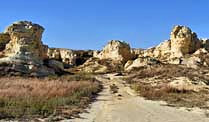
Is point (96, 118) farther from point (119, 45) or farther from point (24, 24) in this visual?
point (119, 45)

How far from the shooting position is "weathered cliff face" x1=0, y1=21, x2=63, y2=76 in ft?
140

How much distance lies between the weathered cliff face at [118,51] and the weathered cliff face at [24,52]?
96.9 ft

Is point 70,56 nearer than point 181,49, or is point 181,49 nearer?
point 181,49

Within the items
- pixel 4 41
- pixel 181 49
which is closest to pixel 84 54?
pixel 181 49

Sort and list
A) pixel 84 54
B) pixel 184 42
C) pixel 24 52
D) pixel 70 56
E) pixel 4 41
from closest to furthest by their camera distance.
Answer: pixel 24 52, pixel 4 41, pixel 184 42, pixel 70 56, pixel 84 54

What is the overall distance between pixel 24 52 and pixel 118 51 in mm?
35854

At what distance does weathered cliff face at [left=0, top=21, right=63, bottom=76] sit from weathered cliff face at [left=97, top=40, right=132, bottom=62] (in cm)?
2954

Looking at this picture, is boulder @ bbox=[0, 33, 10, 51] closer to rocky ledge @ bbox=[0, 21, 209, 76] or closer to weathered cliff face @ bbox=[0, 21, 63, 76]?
rocky ledge @ bbox=[0, 21, 209, 76]

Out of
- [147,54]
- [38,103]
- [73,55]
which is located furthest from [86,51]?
[38,103]

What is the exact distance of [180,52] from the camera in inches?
2921

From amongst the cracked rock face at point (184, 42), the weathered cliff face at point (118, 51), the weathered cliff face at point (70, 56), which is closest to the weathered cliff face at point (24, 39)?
the weathered cliff face at point (118, 51)

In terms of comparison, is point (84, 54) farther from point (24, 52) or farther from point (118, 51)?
point (24, 52)

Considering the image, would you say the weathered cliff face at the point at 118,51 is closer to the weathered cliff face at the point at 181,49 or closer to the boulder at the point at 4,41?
the weathered cliff face at the point at 181,49

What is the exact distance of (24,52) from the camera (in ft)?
151
